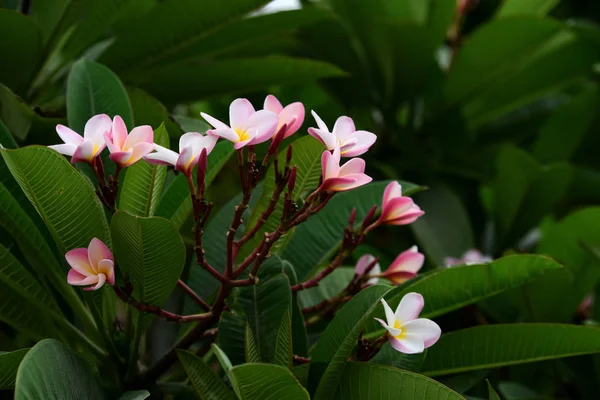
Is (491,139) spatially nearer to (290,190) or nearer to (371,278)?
(371,278)

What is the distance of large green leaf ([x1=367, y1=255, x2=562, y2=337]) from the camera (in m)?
0.78

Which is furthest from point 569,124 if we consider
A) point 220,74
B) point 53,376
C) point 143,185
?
point 53,376

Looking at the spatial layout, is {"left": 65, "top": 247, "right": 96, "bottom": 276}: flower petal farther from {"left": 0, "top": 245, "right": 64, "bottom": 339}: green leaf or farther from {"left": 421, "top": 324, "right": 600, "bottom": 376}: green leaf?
{"left": 421, "top": 324, "right": 600, "bottom": 376}: green leaf

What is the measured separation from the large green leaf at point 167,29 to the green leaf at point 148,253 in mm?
489

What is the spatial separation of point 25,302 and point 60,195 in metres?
0.18

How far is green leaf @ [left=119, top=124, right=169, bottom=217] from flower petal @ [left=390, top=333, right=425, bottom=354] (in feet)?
0.86

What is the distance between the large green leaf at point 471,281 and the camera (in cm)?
78

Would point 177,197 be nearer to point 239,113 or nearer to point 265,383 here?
point 239,113

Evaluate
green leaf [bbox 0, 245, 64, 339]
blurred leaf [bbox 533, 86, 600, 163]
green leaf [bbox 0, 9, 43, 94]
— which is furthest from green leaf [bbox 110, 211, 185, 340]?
blurred leaf [bbox 533, 86, 600, 163]

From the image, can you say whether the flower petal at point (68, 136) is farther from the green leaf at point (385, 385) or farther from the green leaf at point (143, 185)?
the green leaf at point (385, 385)

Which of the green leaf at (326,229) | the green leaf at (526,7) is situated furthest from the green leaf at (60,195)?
the green leaf at (526,7)

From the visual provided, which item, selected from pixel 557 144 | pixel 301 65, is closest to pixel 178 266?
pixel 301 65

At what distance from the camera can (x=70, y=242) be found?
69cm

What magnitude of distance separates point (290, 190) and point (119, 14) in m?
0.58
